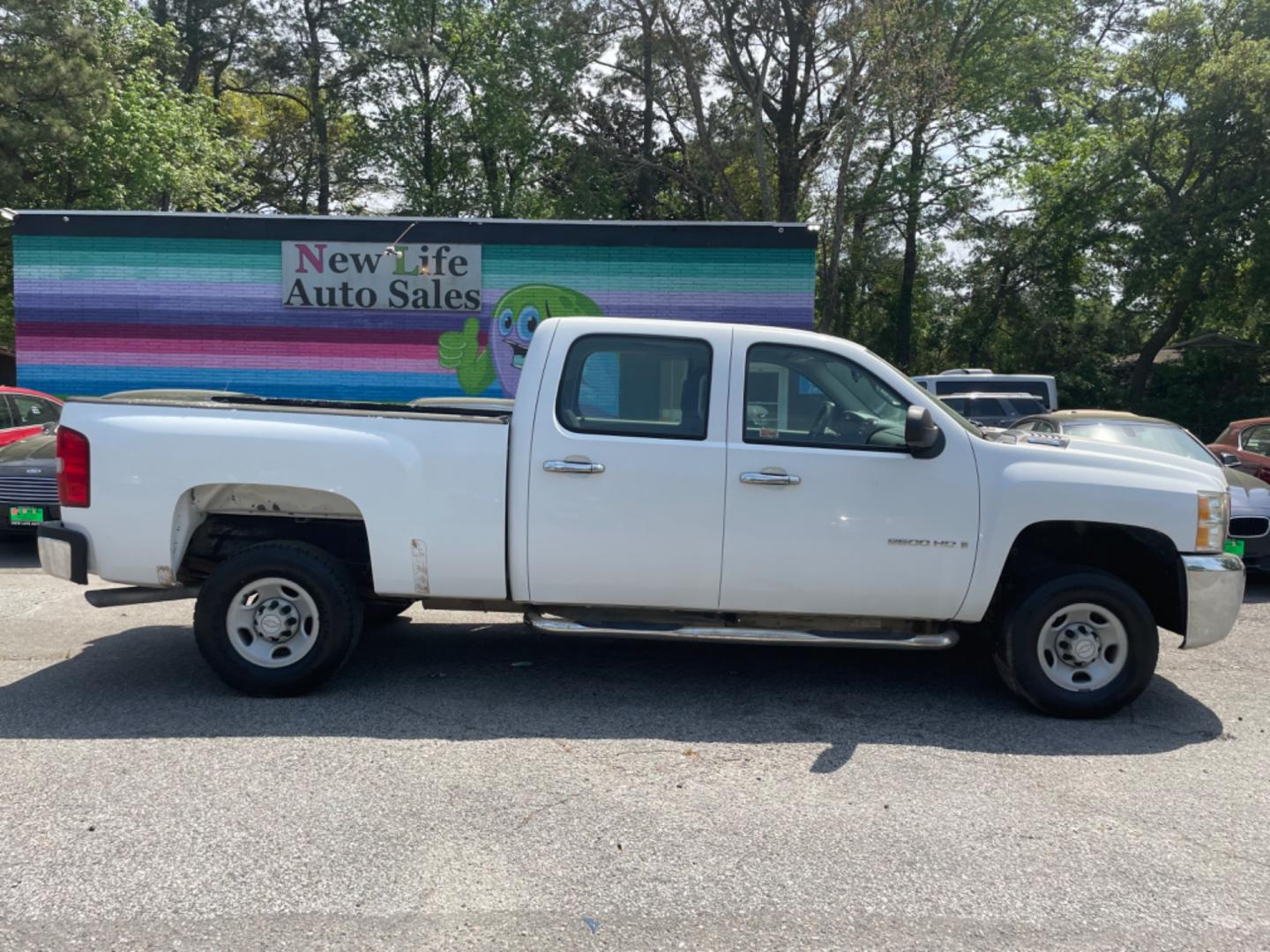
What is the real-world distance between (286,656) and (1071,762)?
13.2 feet

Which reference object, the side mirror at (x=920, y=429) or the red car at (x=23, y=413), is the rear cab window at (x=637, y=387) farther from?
the red car at (x=23, y=413)

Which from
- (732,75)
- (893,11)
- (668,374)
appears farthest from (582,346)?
(732,75)

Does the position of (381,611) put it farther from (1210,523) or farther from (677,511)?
(1210,523)

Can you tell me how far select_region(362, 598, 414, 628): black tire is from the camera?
6.40m

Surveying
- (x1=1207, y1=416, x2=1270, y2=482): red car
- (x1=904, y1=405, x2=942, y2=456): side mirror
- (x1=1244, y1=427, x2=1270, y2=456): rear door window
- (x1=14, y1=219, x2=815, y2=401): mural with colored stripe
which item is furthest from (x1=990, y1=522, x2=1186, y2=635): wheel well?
(x1=14, y1=219, x2=815, y2=401): mural with colored stripe

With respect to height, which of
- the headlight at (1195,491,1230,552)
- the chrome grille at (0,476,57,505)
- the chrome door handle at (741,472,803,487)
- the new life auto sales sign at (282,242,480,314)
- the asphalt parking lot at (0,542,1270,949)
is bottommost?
the asphalt parking lot at (0,542,1270,949)

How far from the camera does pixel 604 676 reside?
604 cm

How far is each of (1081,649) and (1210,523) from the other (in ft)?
3.10

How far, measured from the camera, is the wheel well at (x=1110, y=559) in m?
5.46

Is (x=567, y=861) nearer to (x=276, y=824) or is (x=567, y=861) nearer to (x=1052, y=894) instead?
(x=276, y=824)

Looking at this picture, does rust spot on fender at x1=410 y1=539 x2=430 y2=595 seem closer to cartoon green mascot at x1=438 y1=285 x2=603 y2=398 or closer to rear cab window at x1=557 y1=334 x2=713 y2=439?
rear cab window at x1=557 y1=334 x2=713 y2=439

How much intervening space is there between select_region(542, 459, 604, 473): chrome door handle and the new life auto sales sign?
920cm

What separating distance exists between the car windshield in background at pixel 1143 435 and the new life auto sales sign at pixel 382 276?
8.02m

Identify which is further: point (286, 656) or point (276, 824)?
point (286, 656)
